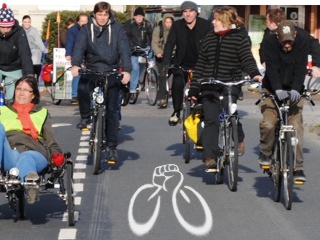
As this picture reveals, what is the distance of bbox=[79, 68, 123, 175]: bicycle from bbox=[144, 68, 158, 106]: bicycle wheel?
30.6 feet

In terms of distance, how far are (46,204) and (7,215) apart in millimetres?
701

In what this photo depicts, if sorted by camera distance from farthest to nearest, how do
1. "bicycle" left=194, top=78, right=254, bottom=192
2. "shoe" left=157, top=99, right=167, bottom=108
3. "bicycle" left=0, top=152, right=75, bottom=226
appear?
"shoe" left=157, top=99, right=167, bottom=108, "bicycle" left=194, top=78, right=254, bottom=192, "bicycle" left=0, top=152, right=75, bottom=226

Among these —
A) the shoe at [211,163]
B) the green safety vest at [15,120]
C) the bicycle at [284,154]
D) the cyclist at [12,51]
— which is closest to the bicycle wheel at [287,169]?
the bicycle at [284,154]

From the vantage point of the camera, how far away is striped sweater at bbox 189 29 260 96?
43.0 ft

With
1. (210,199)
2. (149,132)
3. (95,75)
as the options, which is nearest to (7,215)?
(210,199)

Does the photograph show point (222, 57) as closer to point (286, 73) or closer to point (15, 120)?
point (286, 73)

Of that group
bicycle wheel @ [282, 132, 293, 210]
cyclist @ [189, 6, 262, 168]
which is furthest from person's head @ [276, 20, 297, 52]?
cyclist @ [189, 6, 262, 168]

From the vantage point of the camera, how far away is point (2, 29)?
1477cm

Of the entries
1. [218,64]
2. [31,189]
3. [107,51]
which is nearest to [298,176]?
[218,64]

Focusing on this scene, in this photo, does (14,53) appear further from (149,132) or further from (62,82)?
(62,82)

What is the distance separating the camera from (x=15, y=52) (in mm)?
15070

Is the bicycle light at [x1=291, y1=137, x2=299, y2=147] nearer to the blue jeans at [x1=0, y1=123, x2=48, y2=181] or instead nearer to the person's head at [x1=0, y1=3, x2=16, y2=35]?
the blue jeans at [x1=0, y1=123, x2=48, y2=181]

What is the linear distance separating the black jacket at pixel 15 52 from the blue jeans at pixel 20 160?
438 centimetres

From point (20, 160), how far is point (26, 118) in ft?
2.50
